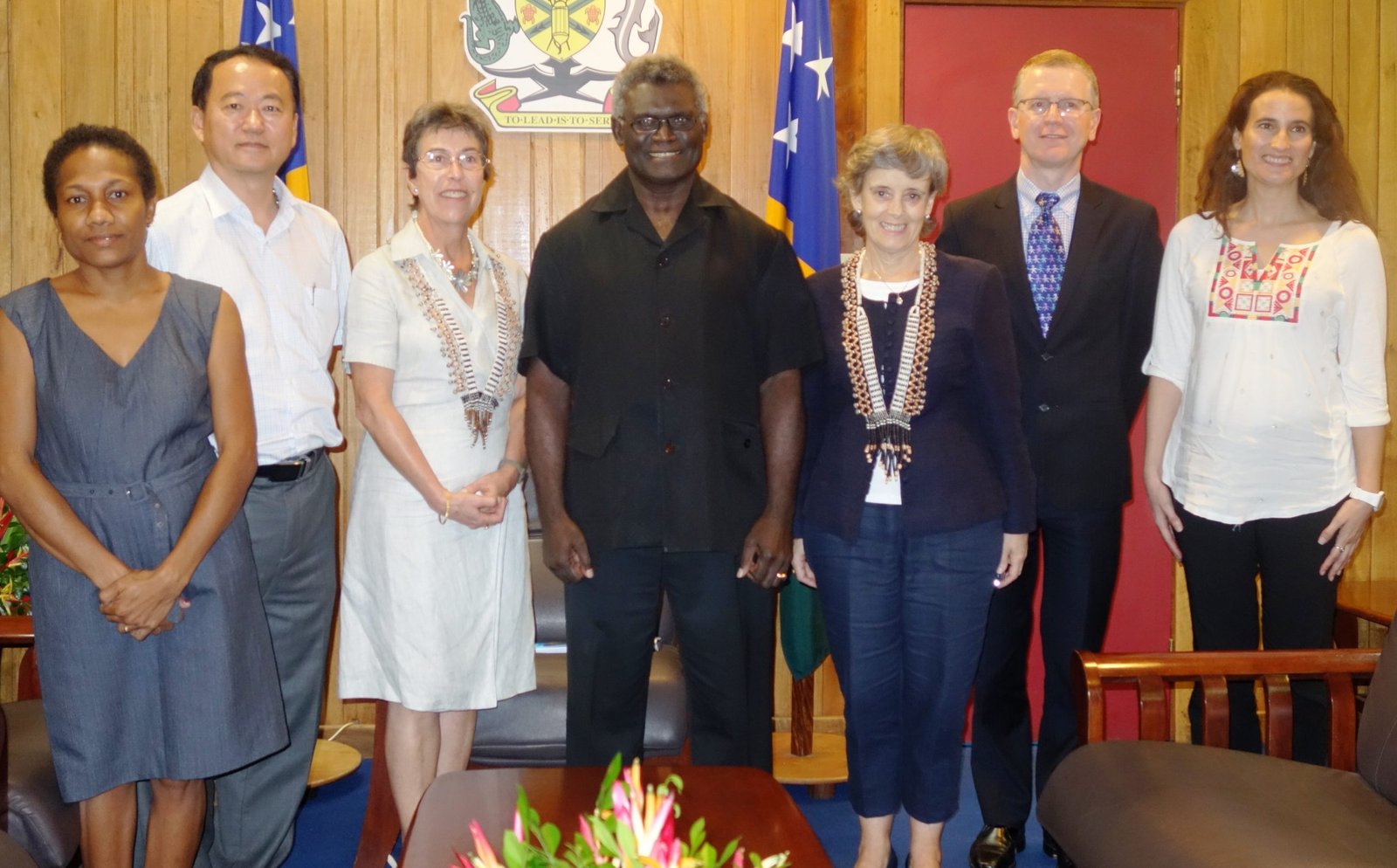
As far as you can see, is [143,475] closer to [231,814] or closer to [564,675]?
[231,814]

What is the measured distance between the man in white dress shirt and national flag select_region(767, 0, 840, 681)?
143 centimetres

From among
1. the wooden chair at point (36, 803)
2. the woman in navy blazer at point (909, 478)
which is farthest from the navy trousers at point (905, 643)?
the wooden chair at point (36, 803)

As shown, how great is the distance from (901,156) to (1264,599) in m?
1.29

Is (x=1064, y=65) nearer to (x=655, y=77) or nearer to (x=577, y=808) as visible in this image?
(x=655, y=77)

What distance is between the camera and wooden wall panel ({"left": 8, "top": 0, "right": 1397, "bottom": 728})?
3781 mm

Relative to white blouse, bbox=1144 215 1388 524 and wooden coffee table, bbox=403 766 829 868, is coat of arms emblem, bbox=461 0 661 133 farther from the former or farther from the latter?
wooden coffee table, bbox=403 766 829 868

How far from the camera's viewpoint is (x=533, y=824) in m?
1.29

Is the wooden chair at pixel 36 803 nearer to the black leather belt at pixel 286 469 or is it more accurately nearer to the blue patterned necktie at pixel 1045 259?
the black leather belt at pixel 286 469

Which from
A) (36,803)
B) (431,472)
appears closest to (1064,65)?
(431,472)

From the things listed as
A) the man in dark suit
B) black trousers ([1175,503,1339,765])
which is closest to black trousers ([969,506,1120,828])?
the man in dark suit

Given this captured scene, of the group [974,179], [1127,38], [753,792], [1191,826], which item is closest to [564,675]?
[753,792]

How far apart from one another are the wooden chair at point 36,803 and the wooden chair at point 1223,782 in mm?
1862

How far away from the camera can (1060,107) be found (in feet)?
9.61

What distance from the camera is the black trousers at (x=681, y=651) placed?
8.22ft
